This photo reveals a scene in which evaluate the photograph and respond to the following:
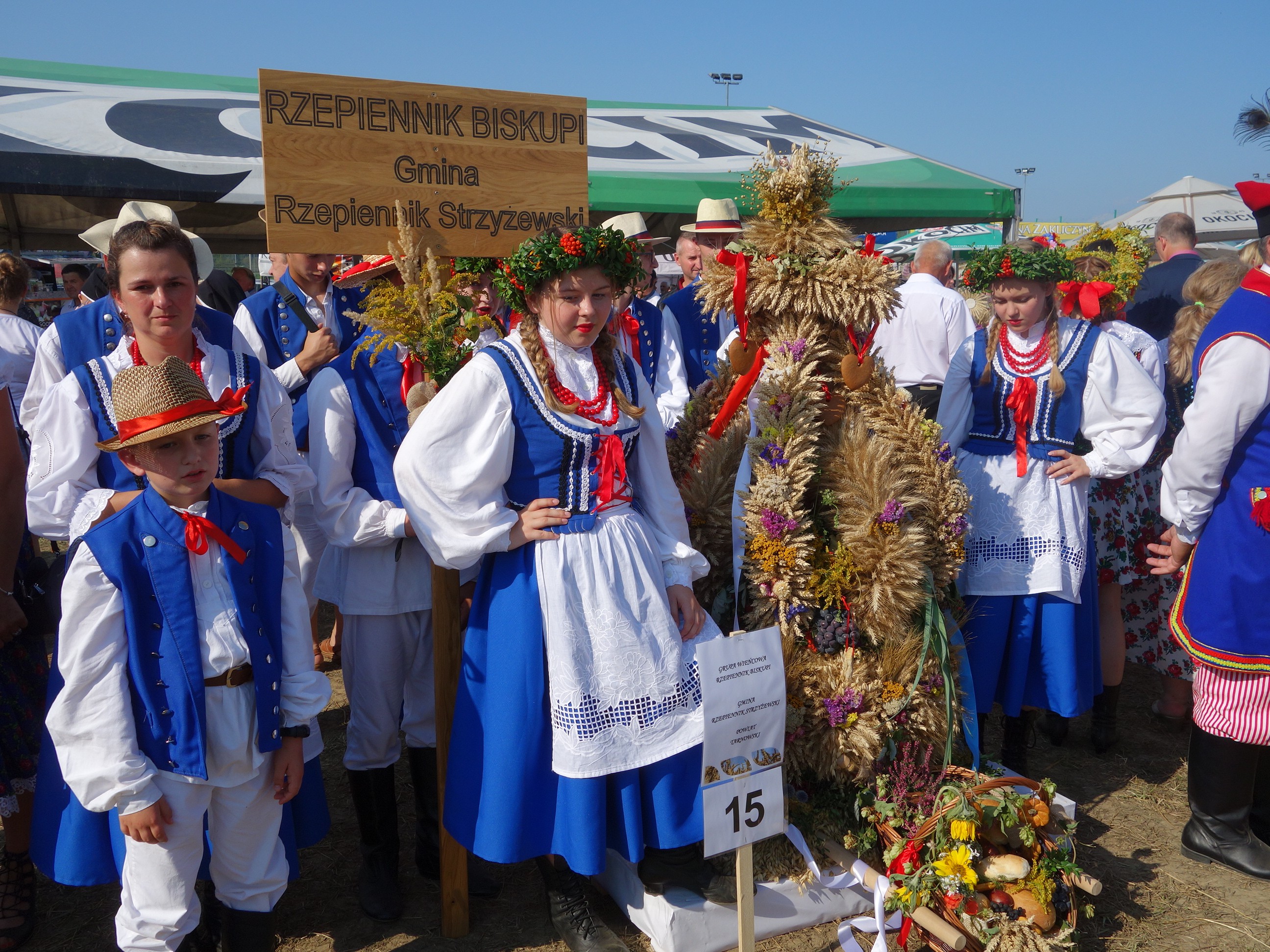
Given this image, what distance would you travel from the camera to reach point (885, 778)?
9.90 ft

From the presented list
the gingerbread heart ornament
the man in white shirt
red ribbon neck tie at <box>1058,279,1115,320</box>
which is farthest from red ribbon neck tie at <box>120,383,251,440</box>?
the man in white shirt

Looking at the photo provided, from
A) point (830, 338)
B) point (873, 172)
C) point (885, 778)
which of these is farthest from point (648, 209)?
point (885, 778)

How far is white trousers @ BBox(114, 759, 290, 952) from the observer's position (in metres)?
2.21

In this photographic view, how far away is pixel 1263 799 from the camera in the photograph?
3.52 m

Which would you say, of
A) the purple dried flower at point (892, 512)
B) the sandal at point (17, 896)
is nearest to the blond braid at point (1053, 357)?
the purple dried flower at point (892, 512)

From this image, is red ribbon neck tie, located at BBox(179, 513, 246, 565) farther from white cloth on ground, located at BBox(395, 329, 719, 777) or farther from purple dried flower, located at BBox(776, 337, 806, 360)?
purple dried flower, located at BBox(776, 337, 806, 360)

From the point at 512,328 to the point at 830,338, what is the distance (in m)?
1.10

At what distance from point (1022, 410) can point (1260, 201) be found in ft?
3.43

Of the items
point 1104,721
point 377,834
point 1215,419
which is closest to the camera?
point 1215,419

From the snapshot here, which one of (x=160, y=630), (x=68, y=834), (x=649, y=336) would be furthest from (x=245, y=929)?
(x=649, y=336)

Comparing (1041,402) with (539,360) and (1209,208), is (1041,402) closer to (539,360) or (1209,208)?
(539,360)

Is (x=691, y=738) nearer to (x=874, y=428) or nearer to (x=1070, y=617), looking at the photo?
(x=874, y=428)

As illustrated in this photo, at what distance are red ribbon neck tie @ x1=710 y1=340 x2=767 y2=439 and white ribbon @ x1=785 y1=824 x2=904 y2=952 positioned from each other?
136cm

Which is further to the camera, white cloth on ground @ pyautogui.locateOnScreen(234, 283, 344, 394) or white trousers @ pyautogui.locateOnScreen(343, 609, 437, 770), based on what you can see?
white cloth on ground @ pyautogui.locateOnScreen(234, 283, 344, 394)
